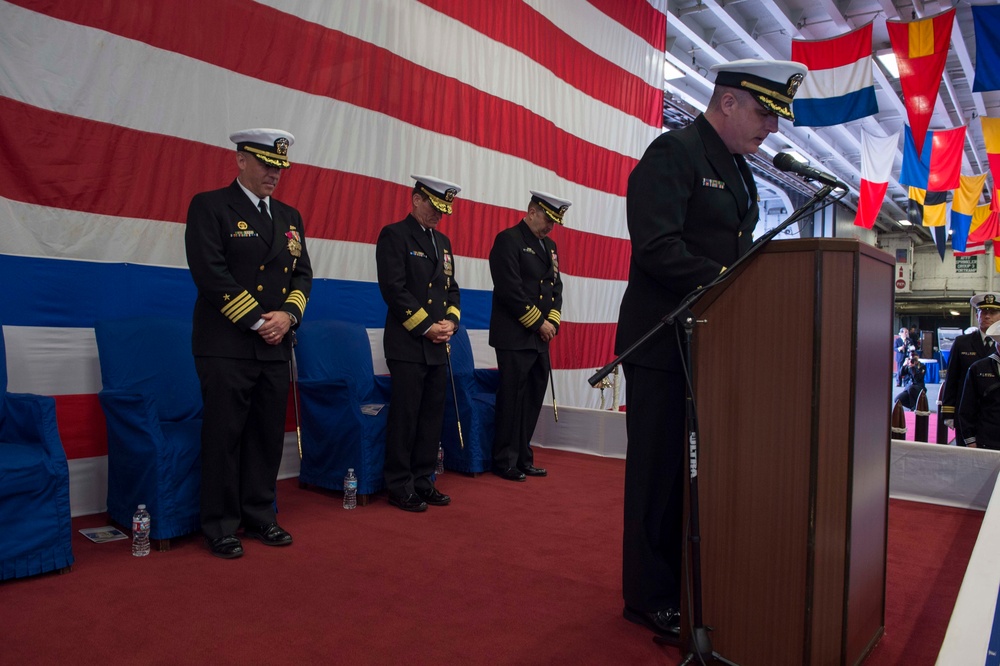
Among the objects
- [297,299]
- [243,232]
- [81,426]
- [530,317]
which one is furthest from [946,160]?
[81,426]

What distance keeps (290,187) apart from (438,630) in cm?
246

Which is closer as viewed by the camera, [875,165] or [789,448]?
[789,448]

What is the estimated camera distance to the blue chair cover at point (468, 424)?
12.9 ft

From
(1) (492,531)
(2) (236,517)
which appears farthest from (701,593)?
(2) (236,517)

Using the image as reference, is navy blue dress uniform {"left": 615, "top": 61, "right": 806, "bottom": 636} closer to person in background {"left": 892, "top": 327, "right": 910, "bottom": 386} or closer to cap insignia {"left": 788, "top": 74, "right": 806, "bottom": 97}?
cap insignia {"left": 788, "top": 74, "right": 806, "bottom": 97}

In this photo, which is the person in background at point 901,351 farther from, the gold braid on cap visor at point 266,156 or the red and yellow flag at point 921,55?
the gold braid on cap visor at point 266,156

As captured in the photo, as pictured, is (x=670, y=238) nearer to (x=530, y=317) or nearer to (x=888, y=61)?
(x=530, y=317)

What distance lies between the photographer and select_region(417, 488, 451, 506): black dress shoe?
10.7 ft

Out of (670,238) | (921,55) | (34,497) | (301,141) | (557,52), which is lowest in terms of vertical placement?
(34,497)

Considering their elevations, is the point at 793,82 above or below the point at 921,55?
below

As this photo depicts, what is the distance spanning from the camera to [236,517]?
261 cm

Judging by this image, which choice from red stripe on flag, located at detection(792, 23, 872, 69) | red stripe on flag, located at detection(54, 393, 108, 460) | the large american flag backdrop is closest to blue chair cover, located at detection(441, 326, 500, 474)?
the large american flag backdrop

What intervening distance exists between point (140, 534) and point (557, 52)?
4.52 metres

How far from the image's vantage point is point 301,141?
3717 mm
